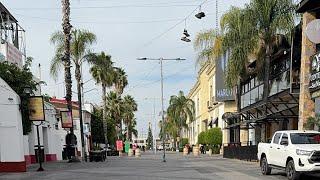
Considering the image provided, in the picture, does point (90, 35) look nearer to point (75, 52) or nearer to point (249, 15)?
point (75, 52)

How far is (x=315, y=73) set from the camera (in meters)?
24.4

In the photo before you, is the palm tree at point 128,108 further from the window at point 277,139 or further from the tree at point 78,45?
the window at point 277,139

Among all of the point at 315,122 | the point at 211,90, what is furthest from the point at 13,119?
the point at 211,90

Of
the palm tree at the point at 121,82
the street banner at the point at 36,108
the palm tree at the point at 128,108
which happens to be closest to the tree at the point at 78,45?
the street banner at the point at 36,108

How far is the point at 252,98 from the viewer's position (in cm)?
4112

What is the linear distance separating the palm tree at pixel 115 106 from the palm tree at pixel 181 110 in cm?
1358

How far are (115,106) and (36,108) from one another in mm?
61271

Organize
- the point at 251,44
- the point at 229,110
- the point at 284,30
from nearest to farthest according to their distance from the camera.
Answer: the point at 284,30 → the point at 251,44 → the point at 229,110

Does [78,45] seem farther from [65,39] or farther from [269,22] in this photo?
[269,22]

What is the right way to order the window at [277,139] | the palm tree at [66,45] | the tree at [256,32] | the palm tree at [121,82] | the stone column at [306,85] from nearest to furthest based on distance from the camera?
1. the window at [277,139]
2. the stone column at [306,85]
3. the tree at [256,32]
4. the palm tree at [66,45]
5. the palm tree at [121,82]

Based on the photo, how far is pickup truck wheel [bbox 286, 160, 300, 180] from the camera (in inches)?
715

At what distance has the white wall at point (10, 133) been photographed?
84.6 ft

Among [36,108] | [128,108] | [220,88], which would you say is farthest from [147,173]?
[128,108]

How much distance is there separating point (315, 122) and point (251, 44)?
509 inches
